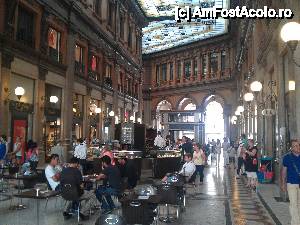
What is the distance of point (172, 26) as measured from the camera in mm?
40094

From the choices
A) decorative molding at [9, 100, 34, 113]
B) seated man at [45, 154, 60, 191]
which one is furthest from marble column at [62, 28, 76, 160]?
seated man at [45, 154, 60, 191]

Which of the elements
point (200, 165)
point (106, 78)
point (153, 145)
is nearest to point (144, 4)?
point (106, 78)

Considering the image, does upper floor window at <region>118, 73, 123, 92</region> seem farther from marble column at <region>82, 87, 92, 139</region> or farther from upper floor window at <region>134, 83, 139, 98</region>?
marble column at <region>82, 87, 92, 139</region>

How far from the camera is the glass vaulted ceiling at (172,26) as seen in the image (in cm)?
Answer: 3384

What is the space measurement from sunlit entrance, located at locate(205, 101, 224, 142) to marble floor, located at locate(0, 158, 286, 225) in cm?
3314

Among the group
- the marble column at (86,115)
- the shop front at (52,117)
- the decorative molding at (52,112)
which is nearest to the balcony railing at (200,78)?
the marble column at (86,115)

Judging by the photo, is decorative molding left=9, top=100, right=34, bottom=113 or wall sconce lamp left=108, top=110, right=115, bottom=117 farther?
wall sconce lamp left=108, top=110, right=115, bottom=117

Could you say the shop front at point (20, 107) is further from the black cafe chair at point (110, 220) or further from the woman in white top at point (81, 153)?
the black cafe chair at point (110, 220)

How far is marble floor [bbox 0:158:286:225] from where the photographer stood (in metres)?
8.78

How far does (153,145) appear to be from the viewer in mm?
25203

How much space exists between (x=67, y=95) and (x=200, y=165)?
1079 centimetres

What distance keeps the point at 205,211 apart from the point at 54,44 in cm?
1534

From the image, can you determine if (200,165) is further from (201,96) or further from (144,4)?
Result: (201,96)

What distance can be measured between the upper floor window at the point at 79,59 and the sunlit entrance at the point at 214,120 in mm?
22883
